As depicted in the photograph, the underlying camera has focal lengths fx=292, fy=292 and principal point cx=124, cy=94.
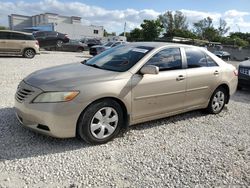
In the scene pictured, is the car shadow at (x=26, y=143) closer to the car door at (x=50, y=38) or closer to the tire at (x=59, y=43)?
the car door at (x=50, y=38)

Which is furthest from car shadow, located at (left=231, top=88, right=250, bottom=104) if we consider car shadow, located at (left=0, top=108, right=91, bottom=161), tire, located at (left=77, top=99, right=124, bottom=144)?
car shadow, located at (left=0, top=108, right=91, bottom=161)

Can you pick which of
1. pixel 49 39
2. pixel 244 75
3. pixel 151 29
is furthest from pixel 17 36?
pixel 151 29

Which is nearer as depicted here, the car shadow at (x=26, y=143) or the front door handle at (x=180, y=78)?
the car shadow at (x=26, y=143)

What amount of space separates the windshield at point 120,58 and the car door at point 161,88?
0.23 meters

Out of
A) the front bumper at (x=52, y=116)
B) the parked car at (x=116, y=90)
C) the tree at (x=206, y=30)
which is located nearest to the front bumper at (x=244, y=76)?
the parked car at (x=116, y=90)

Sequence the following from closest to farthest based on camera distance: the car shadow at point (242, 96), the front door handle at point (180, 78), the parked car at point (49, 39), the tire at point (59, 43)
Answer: the front door handle at point (180, 78)
the car shadow at point (242, 96)
the parked car at point (49, 39)
the tire at point (59, 43)

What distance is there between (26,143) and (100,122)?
3.62 ft

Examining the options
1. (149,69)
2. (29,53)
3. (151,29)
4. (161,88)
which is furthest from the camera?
(151,29)

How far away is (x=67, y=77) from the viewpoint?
434 centimetres

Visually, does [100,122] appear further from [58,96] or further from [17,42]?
[17,42]

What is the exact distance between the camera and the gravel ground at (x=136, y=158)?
11.3 ft

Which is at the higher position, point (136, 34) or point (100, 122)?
point (136, 34)

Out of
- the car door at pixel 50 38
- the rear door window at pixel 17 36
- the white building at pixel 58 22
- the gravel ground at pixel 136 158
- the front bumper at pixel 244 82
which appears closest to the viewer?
the gravel ground at pixel 136 158

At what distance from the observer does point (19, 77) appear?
9.61m
